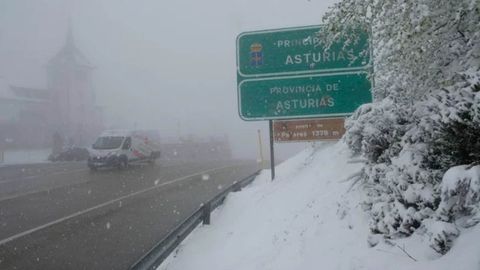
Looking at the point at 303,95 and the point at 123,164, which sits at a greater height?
the point at 303,95

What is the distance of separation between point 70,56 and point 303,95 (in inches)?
3236

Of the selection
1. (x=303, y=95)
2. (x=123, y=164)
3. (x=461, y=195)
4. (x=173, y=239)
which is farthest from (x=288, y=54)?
(x=123, y=164)

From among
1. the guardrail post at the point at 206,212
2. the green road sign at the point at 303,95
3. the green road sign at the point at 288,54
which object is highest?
the green road sign at the point at 288,54

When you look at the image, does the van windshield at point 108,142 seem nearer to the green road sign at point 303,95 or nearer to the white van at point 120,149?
the white van at point 120,149

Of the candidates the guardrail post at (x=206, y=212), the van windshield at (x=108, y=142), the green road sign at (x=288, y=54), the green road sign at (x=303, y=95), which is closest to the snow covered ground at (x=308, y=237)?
the guardrail post at (x=206, y=212)

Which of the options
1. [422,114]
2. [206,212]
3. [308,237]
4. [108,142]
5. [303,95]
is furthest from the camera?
[108,142]

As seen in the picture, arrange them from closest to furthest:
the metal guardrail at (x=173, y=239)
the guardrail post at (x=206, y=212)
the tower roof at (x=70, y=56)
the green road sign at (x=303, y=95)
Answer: the metal guardrail at (x=173, y=239)
the guardrail post at (x=206, y=212)
the green road sign at (x=303, y=95)
the tower roof at (x=70, y=56)

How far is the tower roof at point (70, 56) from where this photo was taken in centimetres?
8338

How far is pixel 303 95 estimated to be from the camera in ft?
35.0

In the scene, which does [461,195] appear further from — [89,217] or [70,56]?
[70,56]

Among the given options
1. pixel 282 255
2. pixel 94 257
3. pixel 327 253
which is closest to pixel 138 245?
pixel 94 257

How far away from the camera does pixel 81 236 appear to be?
9180mm

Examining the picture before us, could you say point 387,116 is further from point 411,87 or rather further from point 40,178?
point 40,178

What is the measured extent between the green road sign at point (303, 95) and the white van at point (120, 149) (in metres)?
14.9
